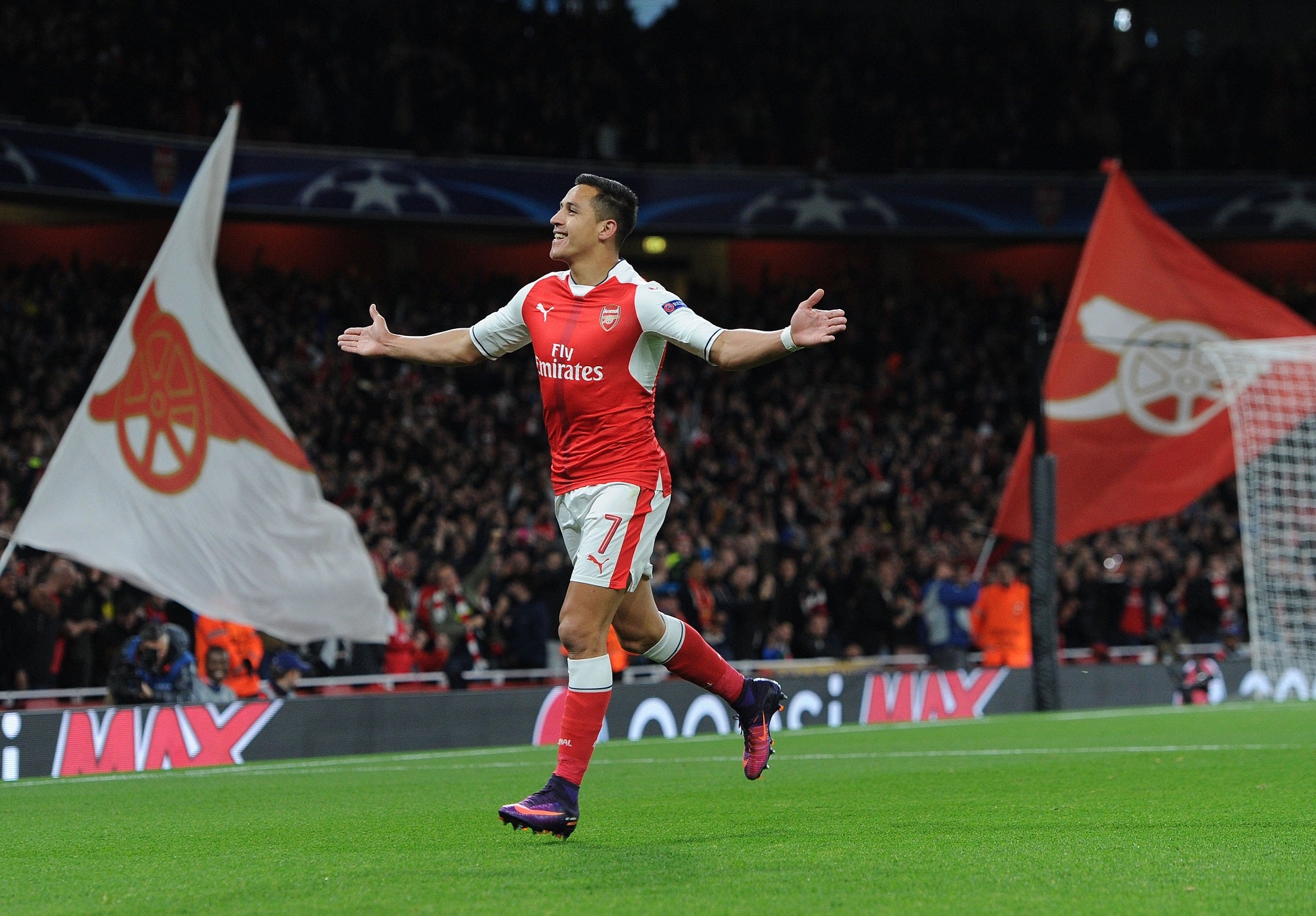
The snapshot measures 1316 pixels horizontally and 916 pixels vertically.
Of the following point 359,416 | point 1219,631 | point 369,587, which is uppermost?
point 359,416

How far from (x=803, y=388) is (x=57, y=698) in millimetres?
14756

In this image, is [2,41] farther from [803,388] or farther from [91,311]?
[803,388]

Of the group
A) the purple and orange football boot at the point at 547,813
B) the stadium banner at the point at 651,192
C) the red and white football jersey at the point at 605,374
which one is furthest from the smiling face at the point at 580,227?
the stadium banner at the point at 651,192

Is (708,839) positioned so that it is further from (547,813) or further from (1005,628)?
(1005,628)

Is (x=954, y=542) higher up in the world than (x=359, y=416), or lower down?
A: lower down

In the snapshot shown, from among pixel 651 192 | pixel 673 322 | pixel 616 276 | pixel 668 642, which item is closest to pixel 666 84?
pixel 651 192

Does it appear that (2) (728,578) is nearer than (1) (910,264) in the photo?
Yes

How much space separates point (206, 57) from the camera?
78.0 ft

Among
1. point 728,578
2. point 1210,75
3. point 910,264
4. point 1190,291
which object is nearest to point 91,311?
point 728,578

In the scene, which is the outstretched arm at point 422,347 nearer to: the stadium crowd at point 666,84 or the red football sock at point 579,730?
the red football sock at point 579,730

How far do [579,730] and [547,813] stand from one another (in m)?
0.37

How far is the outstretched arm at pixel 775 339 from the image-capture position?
17.4 ft

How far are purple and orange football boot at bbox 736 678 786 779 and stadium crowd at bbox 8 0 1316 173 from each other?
18.0 metres

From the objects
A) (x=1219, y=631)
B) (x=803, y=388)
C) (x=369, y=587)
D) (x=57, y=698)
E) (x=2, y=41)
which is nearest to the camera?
(x=369, y=587)
